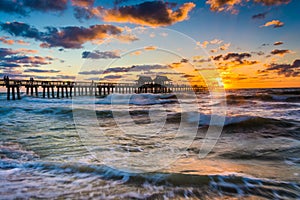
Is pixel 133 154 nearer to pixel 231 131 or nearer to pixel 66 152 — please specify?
pixel 66 152

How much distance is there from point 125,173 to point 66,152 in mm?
2274

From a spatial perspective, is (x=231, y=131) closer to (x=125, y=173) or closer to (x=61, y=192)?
(x=125, y=173)

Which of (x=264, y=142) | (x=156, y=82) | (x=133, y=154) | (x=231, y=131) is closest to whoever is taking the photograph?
(x=133, y=154)

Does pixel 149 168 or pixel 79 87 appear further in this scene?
pixel 79 87

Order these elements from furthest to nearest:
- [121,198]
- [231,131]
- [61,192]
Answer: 1. [231,131]
2. [61,192]
3. [121,198]

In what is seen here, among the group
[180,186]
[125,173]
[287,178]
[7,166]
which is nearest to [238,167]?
[287,178]

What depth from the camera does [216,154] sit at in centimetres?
514

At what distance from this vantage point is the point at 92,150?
17.9 ft

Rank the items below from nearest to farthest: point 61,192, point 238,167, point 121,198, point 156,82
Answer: point 121,198 < point 61,192 < point 238,167 < point 156,82

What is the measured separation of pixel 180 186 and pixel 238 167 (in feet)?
5.25

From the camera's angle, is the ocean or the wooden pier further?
the wooden pier

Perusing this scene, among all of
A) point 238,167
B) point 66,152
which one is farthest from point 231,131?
point 66,152

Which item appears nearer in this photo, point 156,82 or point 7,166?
point 7,166

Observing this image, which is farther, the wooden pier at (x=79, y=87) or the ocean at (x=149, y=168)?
the wooden pier at (x=79, y=87)
